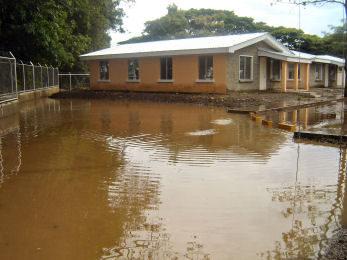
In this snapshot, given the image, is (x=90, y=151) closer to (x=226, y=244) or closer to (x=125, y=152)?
(x=125, y=152)

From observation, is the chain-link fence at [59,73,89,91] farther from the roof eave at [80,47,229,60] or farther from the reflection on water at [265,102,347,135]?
the reflection on water at [265,102,347,135]

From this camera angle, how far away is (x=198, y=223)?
3.73 metres

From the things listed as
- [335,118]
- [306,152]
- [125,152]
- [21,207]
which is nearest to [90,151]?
[125,152]

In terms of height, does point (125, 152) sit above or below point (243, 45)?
below

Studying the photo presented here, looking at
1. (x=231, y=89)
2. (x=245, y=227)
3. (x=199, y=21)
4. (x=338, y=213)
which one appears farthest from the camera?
(x=199, y=21)

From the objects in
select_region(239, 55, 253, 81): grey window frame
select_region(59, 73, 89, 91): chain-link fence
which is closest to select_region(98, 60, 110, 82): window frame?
select_region(59, 73, 89, 91): chain-link fence

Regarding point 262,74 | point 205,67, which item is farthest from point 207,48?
point 262,74

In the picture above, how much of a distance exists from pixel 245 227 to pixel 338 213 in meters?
1.15

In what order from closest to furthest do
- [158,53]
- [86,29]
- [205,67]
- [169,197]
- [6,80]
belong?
[169,197]
[6,80]
[205,67]
[158,53]
[86,29]

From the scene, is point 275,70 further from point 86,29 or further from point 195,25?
point 195,25

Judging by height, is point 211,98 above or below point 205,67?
below

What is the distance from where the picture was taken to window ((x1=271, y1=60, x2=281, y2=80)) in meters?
25.6

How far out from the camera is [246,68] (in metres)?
22.2

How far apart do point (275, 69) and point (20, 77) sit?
16.8 m
